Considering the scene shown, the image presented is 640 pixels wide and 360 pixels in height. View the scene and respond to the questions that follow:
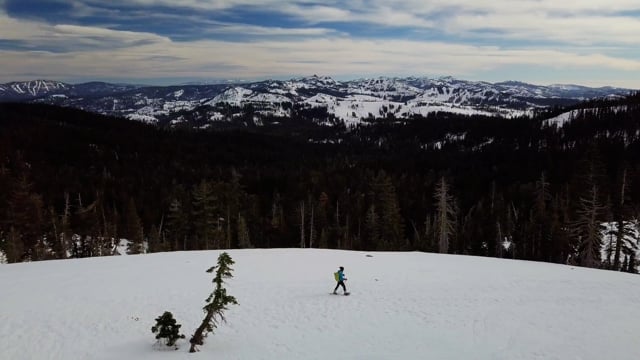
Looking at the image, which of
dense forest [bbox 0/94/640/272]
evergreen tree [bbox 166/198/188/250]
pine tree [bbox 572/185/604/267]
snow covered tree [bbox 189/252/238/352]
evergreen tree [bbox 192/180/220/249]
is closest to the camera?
snow covered tree [bbox 189/252/238/352]

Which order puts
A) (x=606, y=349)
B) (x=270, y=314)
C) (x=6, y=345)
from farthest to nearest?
(x=270, y=314)
(x=6, y=345)
(x=606, y=349)

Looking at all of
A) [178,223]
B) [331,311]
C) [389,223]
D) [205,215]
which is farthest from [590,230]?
[178,223]

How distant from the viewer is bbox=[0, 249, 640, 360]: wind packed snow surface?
16469mm

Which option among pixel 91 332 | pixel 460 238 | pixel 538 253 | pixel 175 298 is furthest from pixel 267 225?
pixel 91 332

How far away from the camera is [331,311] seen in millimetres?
21406

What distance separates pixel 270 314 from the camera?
2120 cm

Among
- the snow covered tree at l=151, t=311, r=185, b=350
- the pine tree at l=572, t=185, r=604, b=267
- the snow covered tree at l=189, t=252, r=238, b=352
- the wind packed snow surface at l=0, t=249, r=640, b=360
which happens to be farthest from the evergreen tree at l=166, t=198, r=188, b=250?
the pine tree at l=572, t=185, r=604, b=267

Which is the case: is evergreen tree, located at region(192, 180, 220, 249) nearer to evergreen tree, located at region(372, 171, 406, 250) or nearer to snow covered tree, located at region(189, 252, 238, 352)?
evergreen tree, located at region(372, 171, 406, 250)

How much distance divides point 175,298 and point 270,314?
5.96 meters

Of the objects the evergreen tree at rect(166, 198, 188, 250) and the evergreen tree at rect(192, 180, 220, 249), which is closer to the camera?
the evergreen tree at rect(192, 180, 220, 249)

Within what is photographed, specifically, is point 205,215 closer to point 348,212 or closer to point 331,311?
point 348,212

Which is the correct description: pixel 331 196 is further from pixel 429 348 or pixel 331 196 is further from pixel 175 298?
pixel 429 348

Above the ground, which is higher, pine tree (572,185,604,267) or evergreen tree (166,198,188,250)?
pine tree (572,185,604,267)

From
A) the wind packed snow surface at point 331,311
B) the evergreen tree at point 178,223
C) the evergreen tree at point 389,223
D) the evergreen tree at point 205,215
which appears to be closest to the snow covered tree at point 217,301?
the wind packed snow surface at point 331,311
